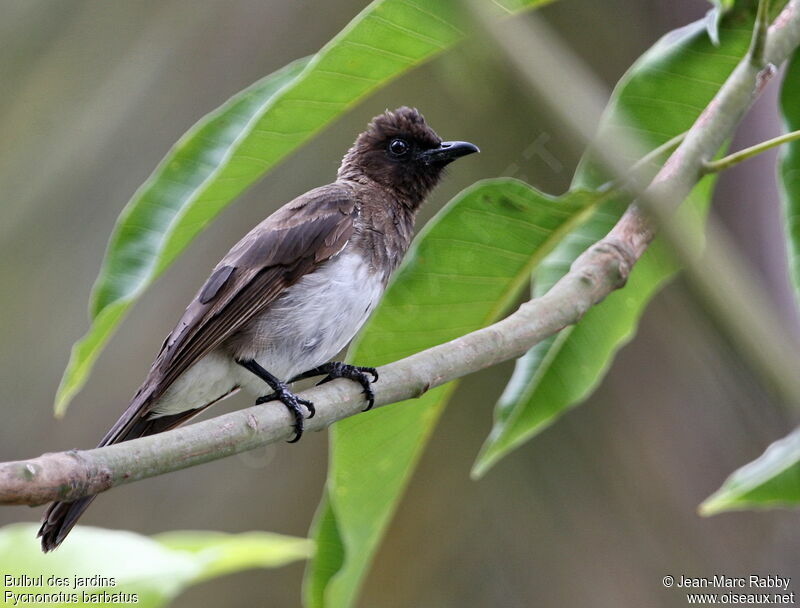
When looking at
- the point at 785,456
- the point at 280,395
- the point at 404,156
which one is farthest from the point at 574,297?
the point at 404,156

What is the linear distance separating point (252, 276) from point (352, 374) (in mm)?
643

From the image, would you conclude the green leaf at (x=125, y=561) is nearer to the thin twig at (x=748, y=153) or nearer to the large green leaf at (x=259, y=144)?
the large green leaf at (x=259, y=144)

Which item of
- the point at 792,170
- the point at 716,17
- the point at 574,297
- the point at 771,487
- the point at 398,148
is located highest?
the point at 398,148

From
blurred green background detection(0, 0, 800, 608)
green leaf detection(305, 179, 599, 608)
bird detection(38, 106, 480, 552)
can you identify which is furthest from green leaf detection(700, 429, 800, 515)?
blurred green background detection(0, 0, 800, 608)

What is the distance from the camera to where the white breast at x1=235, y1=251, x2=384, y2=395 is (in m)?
2.97

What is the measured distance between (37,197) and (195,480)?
5.37ft

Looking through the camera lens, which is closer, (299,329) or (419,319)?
(419,319)

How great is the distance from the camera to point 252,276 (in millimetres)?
2924

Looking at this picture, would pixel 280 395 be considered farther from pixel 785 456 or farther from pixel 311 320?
pixel 785 456

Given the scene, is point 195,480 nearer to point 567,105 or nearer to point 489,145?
point 489,145

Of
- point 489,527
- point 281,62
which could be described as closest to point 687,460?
point 489,527

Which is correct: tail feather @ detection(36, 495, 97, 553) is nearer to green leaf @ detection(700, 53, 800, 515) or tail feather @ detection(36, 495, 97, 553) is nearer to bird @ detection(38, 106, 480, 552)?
bird @ detection(38, 106, 480, 552)

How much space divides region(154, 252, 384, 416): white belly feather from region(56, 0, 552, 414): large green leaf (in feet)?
2.20

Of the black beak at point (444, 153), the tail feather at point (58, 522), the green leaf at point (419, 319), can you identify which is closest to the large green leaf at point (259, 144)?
the tail feather at point (58, 522)
